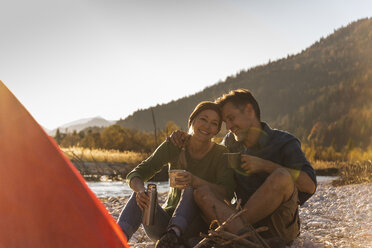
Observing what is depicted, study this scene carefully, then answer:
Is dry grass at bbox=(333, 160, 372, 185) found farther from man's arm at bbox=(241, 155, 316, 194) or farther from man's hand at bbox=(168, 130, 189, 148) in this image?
man's hand at bbox=(168, 130, 189, 148)

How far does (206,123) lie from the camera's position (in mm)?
3057

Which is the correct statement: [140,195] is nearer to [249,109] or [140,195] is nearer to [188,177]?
[188,177]

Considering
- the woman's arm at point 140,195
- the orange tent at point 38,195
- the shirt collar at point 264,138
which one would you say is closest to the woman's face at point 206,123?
the shirt collar at point 264,138

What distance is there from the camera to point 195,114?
10.3 ft

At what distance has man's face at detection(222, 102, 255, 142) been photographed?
9.84 feet

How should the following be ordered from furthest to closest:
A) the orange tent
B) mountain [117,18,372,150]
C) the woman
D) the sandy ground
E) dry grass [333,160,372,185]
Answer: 1. mountain [117,18,372,150]
2. dry grass [333,160,372,185]
3. the sandy ground
4. the woman
5. the orange tent

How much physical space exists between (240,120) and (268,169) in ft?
1.57

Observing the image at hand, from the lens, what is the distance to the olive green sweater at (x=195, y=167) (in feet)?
9.82

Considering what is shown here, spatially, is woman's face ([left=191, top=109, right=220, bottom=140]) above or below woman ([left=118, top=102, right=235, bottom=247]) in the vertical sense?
above

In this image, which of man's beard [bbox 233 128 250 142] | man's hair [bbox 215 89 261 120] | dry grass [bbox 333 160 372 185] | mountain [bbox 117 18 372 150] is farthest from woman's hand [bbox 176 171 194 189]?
mountain [bbox 117 18 372 150]

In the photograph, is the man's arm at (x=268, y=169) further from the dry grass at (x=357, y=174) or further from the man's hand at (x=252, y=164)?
the dry grass at (x=357, y=174)

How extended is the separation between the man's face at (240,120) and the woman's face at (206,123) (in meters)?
0.11

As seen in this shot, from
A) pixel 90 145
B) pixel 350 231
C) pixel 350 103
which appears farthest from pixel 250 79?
pixel 350 231

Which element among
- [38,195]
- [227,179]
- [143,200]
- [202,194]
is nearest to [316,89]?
[227,179]
